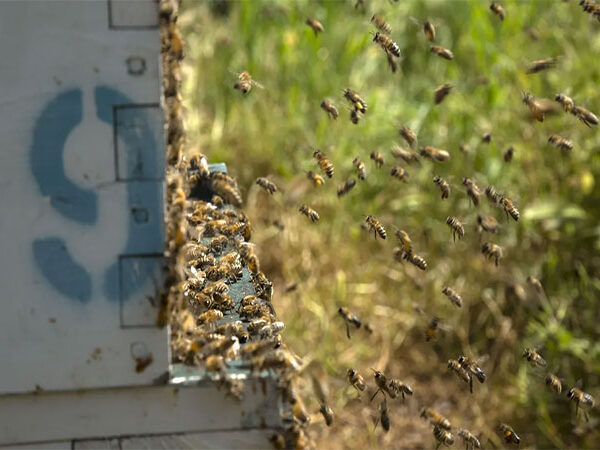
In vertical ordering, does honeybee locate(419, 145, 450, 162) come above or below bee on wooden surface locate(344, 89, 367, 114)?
below

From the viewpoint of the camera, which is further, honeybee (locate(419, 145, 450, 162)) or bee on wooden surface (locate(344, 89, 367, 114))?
honeybee (locate(419, 145, 450, 162))

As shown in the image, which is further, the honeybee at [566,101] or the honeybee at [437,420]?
the honeybee at [566,101]

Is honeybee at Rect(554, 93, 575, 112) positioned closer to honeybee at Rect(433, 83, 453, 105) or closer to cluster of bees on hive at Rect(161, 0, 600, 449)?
cluster of bees on hive at Rect(161, 0, 600, 449)

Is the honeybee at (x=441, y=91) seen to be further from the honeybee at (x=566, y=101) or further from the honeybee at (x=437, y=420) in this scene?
the honeybee at (x=437, y=420)

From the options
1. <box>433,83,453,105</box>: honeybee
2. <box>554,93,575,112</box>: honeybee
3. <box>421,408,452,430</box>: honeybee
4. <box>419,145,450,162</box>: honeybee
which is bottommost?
<box>421,408,452,430</box>: honeybee

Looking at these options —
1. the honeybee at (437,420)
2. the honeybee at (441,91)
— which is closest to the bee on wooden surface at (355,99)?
the honeybee at (441,91)

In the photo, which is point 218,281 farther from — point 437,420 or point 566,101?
point 566,101

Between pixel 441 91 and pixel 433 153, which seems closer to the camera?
pixel 433 153

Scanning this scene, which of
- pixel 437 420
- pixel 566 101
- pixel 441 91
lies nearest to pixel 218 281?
pixel 437 420

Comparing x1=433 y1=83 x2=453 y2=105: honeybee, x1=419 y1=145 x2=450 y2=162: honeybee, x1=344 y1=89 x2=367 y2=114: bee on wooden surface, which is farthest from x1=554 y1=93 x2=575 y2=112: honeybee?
x1=344 y1=89 x2=367 y2=114: bee on wooden surface

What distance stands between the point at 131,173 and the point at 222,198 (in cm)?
152

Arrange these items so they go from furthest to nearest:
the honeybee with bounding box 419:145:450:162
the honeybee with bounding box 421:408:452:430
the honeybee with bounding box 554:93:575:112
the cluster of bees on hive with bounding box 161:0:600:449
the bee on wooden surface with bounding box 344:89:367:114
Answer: the honeybee with bounding box 419:145:450:162
the honeybee with bounding box 554:93:575:112
the bee on wooden surface with bounding box 344:89:367:114
the honeybee with bounding box 421:408:452:430
the cluster of bees on hive with bounding box 161:0:600:449

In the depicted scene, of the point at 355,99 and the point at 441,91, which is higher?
the point at 355,99

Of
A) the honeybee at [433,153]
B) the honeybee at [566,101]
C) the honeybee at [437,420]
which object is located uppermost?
the honeybee at [566,101]
